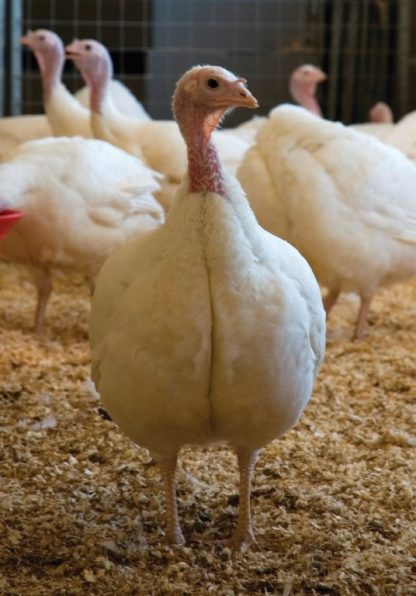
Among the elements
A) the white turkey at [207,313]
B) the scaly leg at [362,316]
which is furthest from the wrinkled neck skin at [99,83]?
the white turkey at [207,313]

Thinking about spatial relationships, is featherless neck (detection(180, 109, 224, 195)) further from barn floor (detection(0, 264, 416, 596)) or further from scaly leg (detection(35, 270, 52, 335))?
scaly leg (detection(35, 270, 52, 335))

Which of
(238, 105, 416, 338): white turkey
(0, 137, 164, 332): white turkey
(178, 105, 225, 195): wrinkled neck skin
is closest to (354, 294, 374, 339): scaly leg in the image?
(238, 105, 416, 338): white turkey

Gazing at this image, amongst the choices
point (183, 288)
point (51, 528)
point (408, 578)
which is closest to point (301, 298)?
point (183, 288)

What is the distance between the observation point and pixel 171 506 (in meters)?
2.61

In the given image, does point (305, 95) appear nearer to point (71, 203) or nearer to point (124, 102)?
point (124, 102)

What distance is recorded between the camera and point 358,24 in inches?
312

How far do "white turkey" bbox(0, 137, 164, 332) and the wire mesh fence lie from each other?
10.8 ft

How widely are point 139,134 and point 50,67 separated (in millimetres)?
877

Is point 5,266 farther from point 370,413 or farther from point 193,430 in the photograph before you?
point 193,430

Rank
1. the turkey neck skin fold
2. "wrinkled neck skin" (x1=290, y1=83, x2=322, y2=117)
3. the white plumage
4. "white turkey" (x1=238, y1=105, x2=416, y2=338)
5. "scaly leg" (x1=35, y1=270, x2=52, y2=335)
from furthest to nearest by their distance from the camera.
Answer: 1. "wrinkled neck skin" (x1=290, y1=83, x2=322, y2=117)
2. the white plumage
3. "scaly leg" (x1=35, y1=270, x2=52, y2=335)
4. "white turkey" (x1=238, y1=105, x2=416, y2=338)
5. the turkey neck skin fold

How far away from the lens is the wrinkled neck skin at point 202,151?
229cm

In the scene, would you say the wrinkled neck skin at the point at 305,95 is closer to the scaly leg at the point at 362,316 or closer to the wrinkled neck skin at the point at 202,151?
the scaly leg at the point at 362,316

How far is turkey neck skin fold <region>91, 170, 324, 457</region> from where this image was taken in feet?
7.34

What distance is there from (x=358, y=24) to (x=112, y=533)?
608 centimetres
